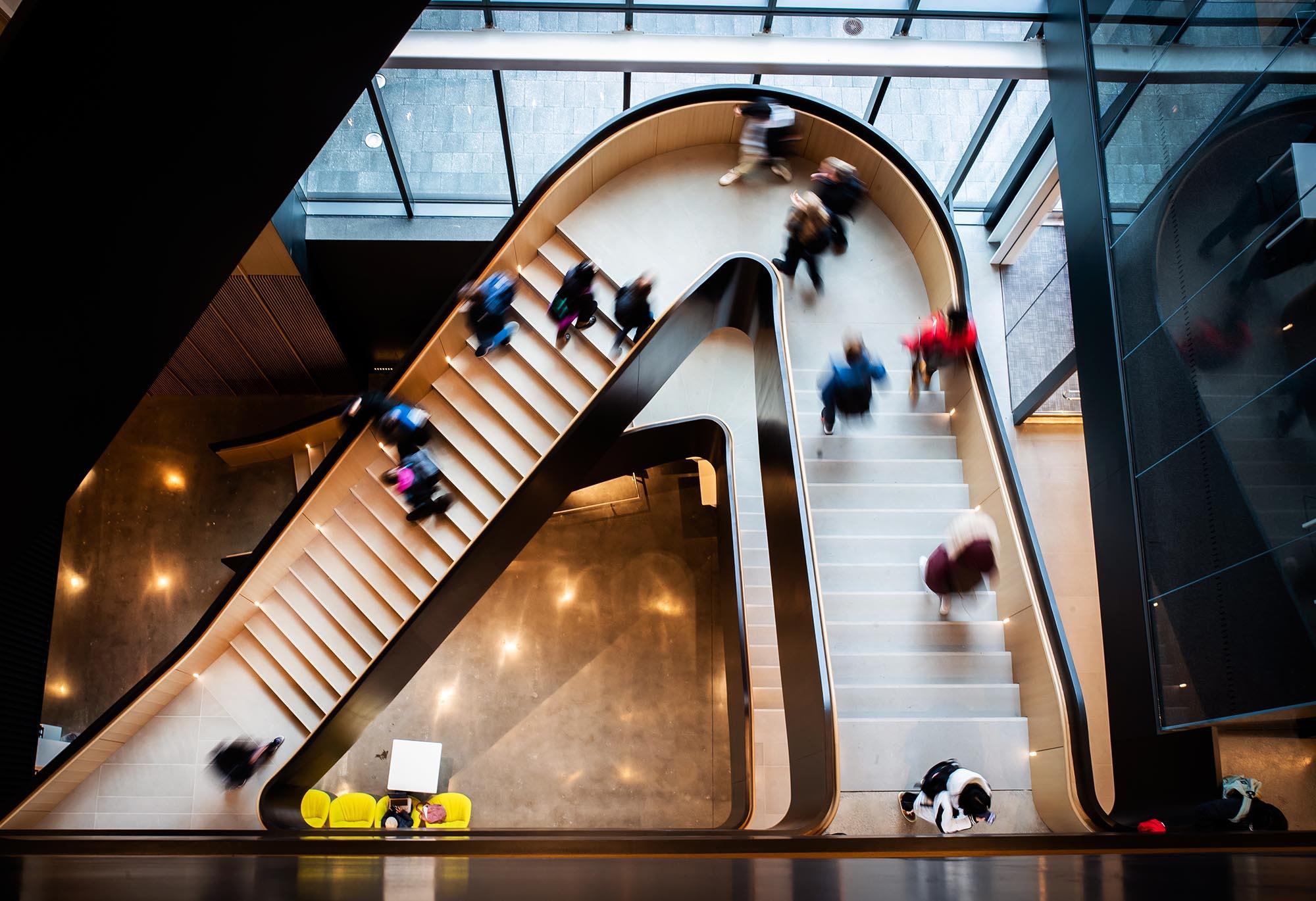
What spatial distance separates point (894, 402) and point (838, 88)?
491cm

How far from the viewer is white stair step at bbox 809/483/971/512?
8.07 meters

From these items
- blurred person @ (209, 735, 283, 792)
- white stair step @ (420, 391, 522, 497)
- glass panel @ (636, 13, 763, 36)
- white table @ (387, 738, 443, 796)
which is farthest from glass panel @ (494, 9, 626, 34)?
white table @ (387, 738, 443, 796)

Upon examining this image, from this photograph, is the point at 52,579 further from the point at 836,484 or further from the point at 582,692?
the point at 836,484

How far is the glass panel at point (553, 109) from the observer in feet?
35.9

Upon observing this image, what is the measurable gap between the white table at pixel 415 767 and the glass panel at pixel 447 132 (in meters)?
8.04

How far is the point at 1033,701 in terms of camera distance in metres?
6.52

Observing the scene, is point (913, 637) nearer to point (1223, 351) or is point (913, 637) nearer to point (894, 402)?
point (894, 402)

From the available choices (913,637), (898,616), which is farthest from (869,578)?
(913,637)

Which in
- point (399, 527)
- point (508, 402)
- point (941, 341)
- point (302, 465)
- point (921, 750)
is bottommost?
point (921, 750)

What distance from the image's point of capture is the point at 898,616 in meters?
7.25

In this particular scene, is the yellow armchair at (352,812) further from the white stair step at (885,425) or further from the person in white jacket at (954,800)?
the person in white jacket at (954,800)

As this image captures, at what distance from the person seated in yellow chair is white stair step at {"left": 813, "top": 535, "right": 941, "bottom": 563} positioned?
6.66 m

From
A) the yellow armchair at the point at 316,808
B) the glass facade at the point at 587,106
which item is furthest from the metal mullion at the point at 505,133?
the yellow armchair at the point at 316,808

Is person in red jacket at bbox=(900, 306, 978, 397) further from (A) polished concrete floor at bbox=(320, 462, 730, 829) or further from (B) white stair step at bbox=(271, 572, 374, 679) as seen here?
(B) white stair step at bbox=(271, 572, 374, 679)
